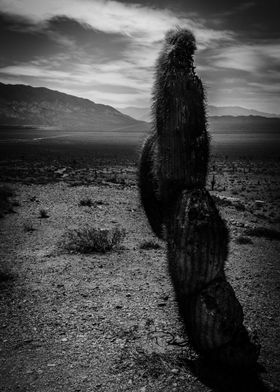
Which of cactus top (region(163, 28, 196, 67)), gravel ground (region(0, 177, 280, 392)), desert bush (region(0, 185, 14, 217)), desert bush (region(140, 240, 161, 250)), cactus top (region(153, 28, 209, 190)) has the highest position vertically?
cactus top (region(163, 28, 196, 67))

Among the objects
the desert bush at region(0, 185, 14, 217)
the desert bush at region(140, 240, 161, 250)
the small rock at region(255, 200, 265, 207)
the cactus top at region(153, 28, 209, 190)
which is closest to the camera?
the cactus top at region(153, 28, 209, 190)

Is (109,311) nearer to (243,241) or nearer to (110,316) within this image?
(110,316)

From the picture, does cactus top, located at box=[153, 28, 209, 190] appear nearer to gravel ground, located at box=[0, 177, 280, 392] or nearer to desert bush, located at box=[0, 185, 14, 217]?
gravel ground, located at box=[0, 177, 280, 392]

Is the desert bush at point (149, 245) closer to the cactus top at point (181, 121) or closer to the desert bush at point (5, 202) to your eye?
the cactus top at point (181, 121)


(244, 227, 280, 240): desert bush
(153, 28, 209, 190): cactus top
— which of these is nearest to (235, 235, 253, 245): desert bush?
(244, 227, 280, 240): desert bush

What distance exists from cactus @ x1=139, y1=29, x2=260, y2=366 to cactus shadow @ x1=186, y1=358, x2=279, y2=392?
0.13 meters

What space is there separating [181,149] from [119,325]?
2784 mm

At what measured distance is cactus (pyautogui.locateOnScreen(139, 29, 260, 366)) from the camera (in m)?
3.56

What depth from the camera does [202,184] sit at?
381 cm

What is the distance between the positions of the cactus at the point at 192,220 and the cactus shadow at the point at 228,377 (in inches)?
4.9

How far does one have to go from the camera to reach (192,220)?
3580 mm

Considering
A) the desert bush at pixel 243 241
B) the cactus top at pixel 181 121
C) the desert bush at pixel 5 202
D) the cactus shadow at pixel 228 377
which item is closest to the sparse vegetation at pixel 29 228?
the desert bush at pixel 5 202

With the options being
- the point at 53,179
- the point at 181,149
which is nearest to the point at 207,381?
the point at 181,149

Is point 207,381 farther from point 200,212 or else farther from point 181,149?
point 181,149
